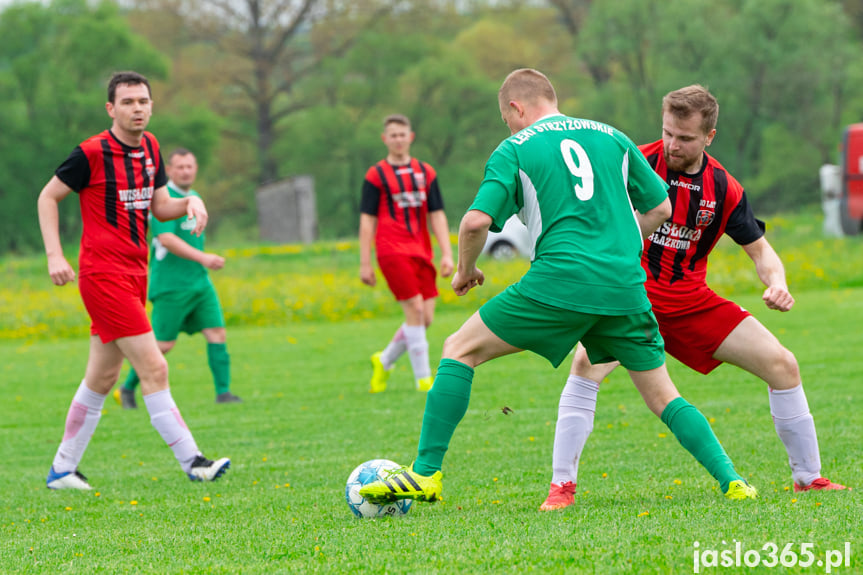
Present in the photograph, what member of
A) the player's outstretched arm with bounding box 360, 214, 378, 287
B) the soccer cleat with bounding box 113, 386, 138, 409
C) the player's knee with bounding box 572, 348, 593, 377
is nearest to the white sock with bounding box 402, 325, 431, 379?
the player's outstretched arm with bounding box 360, 214, 378, 287

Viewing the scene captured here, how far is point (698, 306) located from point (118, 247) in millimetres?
3394

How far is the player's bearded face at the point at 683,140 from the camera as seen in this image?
479 centimetres

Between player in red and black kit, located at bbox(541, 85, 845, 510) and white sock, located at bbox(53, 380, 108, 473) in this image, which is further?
white sock, located at bbox(53, 380, 108, 473)

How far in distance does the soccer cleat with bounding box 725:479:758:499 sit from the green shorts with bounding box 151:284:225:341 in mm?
6301

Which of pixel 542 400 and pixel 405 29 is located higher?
pixel 405 29

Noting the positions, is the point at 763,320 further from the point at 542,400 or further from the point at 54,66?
the point at 54,66

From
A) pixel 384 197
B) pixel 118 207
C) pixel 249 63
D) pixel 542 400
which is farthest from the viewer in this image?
pixel 249 63

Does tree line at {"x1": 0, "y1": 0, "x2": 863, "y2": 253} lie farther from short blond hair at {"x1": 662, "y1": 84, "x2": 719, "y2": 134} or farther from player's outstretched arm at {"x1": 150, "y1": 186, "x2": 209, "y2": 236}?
short blond hair at {"x1": 662, "y1": 84, "x2": 719, "y2": 134}

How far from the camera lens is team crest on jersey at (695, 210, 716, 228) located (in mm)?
4973

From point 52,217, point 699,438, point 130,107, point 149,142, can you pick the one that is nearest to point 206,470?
point 52,217

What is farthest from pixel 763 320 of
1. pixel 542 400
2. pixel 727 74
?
pixel 727 74

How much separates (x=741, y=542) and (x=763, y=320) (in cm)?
1193

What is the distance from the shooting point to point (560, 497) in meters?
4.80

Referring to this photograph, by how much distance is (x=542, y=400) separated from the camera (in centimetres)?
922
